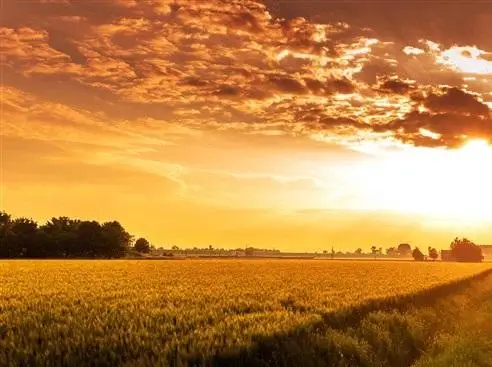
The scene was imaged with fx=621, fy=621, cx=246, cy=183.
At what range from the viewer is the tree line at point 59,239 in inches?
5207

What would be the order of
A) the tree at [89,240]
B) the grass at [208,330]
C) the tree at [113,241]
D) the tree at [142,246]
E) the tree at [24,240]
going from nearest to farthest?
the grass at [208,330] → the tree at [24,240] → the tree at [89,240] → the tree at [113,241] → the tree at [142,246]

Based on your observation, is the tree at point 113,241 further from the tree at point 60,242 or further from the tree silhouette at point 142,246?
the tree silhouette at point 142,246

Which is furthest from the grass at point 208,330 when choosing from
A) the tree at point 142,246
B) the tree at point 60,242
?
the tree at point 142,246

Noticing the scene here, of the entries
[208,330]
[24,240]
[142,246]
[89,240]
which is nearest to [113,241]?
[89,240]

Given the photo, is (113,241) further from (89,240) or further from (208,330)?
(208,330)

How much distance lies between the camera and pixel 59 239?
134 metres

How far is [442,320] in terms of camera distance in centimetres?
2592

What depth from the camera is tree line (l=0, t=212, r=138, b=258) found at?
132 m

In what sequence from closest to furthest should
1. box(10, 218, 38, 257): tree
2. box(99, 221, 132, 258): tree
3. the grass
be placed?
1. the grass
2. box(10, 218, 38, 257): tree
3. box(99, 221, 132, 258): tree

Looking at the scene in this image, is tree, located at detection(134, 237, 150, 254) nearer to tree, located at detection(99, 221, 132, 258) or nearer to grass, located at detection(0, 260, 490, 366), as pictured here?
tree, located at detection(99, 221, 132, 258)

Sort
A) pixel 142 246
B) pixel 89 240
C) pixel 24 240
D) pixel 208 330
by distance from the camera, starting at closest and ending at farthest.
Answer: pixel 208 330 < pixel 24 240 < pixel 89 240 < pixel 142 246

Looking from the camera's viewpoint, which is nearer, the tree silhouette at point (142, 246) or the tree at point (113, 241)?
the tree at point (113, 241)

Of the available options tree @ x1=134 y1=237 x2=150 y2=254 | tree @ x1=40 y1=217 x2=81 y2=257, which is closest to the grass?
tree @ x1=40 y1=217 x2=81 y2=257

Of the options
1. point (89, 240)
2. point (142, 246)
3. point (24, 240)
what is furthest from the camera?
point (142, 246)
